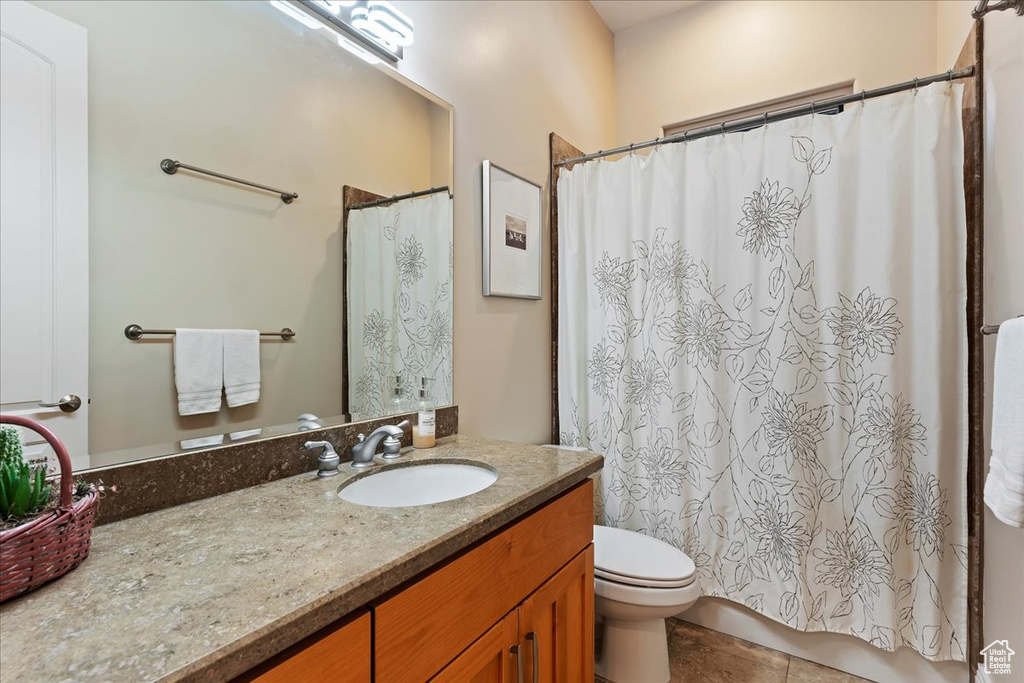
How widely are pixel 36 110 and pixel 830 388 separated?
218 cm

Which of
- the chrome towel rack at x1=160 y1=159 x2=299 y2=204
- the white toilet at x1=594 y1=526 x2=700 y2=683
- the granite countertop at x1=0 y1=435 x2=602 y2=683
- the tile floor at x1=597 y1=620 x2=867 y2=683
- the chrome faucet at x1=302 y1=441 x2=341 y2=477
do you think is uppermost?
the chrome towel rack at x1=160 y1=159 x2=299 y2=204

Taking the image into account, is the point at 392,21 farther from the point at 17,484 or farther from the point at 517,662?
the point at 517,662

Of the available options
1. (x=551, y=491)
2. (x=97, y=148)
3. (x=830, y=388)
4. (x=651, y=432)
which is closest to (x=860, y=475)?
(x=830, y=388)

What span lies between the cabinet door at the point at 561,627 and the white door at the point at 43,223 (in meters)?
0.92

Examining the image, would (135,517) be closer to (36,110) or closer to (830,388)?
(36,110)

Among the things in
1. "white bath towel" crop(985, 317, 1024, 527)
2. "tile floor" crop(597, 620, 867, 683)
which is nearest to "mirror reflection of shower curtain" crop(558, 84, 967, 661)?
"tile floor" crop(597, 620, 867, 683)

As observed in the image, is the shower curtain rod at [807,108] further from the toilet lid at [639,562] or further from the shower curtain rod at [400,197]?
the toilet lid at [639,562]

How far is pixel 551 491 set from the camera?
1057mm

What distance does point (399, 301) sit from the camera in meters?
1.48

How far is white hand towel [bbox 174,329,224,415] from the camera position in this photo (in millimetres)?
969

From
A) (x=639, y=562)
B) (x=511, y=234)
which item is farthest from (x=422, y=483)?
(x=511, y=234)

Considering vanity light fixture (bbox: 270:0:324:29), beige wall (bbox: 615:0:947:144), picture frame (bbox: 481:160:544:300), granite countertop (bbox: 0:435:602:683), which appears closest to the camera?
granite countertop (bbox: 0:435:602:683)

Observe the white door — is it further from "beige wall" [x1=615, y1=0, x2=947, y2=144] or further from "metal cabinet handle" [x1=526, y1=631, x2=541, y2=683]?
"beige wall" [x1=615, y1=0, x2=947, y2=144]

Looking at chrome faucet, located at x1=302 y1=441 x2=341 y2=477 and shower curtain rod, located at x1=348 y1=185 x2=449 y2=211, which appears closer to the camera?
chrome faucet, located at x1=302 y1=441 x2=341 y2=477
